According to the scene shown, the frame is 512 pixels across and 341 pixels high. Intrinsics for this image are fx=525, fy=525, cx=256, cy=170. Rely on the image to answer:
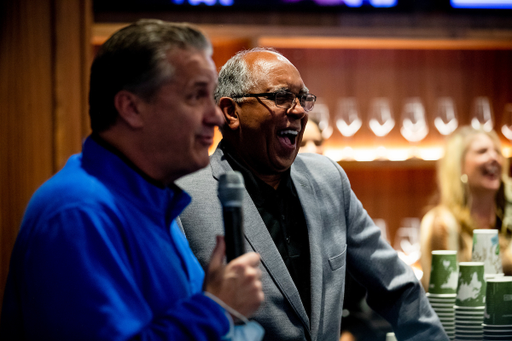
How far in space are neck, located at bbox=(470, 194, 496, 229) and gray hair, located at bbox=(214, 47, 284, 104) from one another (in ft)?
5.49

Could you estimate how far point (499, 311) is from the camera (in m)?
1.28

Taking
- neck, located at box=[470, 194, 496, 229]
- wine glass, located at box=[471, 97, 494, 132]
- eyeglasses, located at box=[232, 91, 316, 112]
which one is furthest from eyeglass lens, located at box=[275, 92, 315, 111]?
wine glass, located at box=[471, 97, 494, 132]

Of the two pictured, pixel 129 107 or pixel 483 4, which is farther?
pixel 483 4

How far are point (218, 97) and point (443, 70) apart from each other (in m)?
2.06

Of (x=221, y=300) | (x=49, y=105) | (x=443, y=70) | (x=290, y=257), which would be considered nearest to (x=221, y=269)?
(x=221, y=300)

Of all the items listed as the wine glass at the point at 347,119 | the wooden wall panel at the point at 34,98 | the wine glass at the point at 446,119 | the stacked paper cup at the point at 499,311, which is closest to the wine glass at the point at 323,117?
the wine glass at the point at 347,119

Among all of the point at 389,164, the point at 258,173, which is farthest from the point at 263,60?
the point at 389,164

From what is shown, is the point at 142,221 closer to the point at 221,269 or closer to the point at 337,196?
the point at 221,269

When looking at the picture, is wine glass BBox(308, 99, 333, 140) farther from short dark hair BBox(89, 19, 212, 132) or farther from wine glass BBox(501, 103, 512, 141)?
short dark hair BBox(89, 19, 212, 132)

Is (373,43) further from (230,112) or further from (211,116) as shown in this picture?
(211,116)

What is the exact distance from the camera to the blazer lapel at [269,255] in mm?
1267

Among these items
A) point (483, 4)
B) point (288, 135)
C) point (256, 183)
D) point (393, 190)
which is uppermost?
point (483, 4)

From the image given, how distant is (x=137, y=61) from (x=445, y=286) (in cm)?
111

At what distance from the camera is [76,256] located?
689 millimetres
